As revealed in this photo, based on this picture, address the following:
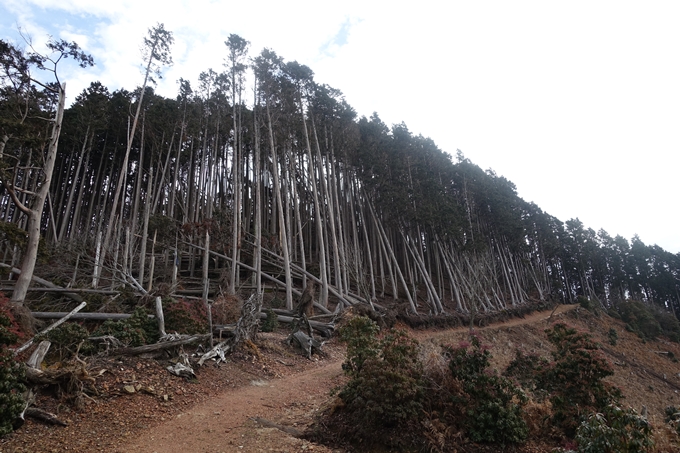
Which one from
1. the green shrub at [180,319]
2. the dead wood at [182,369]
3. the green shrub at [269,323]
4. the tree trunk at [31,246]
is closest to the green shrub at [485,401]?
the dead wood at [182,369]

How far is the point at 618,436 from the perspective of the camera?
391 cm

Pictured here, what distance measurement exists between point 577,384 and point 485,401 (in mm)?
1930

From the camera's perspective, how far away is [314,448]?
15.9 ft

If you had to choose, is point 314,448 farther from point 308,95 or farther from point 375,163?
point 375,163

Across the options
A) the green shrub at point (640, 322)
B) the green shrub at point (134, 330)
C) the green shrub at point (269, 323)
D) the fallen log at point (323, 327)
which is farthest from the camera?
the green shrub at point (640, 322)

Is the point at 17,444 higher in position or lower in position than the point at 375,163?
lower

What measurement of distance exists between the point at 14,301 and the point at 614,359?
92.8 feet

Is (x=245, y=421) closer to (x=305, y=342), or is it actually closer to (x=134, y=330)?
(x=134, y=330)

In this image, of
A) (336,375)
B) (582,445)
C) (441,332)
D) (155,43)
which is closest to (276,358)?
(336,375)

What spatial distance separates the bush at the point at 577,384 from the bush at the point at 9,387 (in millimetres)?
7528

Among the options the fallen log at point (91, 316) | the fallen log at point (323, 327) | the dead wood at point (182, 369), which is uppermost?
the fallen log at point (91, 316)

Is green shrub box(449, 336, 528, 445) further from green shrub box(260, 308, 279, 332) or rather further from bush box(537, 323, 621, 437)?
green shrub box(260, 308, 279, 332)

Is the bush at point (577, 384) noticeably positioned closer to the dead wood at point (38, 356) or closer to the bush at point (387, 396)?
the bush at point (387, 396)

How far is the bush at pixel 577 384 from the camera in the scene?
5.59 meters
